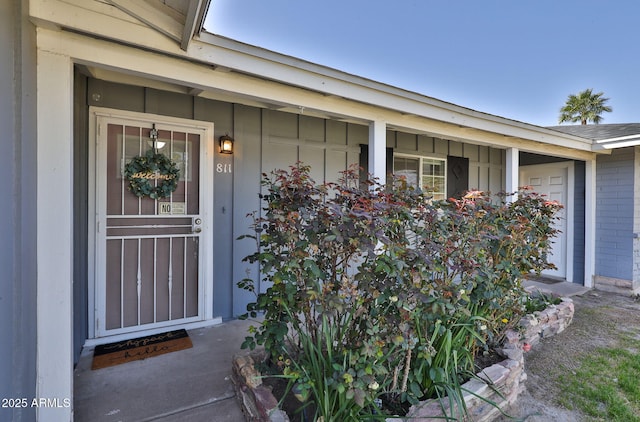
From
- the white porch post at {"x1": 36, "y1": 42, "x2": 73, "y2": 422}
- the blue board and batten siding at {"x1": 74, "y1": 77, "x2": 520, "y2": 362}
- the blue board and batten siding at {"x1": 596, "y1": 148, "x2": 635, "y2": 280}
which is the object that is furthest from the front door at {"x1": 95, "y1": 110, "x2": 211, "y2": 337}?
the blue board and batten siding at {"x1": 596, "y1": 148, "x2": 635, "y2": 280}

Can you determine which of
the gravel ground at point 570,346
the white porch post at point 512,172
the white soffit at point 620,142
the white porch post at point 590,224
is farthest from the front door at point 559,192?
the white porch post at point 512,172

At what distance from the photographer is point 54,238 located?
163 centimetres

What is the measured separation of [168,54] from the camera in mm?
2021

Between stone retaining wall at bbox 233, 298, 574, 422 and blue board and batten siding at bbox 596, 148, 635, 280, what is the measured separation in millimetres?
3897

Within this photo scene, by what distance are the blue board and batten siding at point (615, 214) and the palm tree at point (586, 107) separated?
1648cm

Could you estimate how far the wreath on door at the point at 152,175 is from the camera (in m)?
2.89

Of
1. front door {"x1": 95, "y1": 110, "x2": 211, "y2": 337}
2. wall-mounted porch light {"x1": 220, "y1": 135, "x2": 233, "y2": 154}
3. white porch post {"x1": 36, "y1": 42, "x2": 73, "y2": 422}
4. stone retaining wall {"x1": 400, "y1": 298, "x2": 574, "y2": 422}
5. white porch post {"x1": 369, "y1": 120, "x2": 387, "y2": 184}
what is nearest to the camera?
white porch post {"x1": 36, "y1": 42, "x2": 73, "y2": 422}

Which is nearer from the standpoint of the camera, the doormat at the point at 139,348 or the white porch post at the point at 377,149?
the doormat at the point at 139,348

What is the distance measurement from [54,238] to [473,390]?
8.37 feet

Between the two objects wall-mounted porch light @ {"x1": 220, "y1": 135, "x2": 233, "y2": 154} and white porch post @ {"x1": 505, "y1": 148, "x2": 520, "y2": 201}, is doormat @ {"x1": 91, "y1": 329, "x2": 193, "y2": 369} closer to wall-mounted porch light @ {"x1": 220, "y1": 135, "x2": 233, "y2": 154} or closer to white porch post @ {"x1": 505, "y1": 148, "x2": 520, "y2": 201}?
wall-mounted porch light @ {"x1": 220, "y1": 135, "x2": 233, "y2": 154}

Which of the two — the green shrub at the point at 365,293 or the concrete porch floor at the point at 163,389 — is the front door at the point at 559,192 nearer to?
the green shrub at the point at 365,293

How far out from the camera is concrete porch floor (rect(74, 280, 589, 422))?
6.31ft

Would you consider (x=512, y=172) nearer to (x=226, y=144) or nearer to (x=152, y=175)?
(x=226, y=144)

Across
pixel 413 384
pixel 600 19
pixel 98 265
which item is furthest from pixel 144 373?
pixel 600 19
